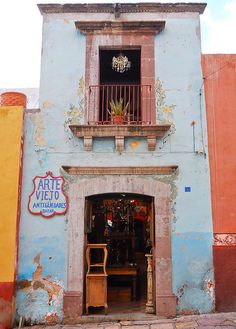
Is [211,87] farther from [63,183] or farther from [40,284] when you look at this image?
[40,284]

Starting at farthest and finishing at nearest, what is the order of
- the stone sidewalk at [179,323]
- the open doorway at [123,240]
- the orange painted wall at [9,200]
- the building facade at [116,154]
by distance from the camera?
the open doorway at [123,240] → the building facade at [116,154] → the orange painted wall at [9,200] → the stone sidewalk at [179,323]

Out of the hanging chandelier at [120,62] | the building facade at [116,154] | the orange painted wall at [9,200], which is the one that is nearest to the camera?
the orange painted wall at [9,200]

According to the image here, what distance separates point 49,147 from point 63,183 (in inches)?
32.3

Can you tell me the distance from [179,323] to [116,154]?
3418 millimetres

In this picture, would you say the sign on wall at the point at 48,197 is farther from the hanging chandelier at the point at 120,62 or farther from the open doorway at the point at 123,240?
the hanging chandelier at the point at 120,62

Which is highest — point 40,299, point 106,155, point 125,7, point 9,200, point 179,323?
point 125,7

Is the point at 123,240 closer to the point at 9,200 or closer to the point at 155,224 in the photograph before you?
the point at 155,224

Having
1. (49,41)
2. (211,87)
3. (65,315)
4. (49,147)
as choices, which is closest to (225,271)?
(65,315)

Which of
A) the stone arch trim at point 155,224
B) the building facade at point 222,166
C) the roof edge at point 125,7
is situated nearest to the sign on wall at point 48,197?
the stone arch trim at point 155,224

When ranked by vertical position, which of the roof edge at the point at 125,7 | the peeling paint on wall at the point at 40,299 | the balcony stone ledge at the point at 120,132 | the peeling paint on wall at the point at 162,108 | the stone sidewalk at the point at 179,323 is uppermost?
the roof edge at the point at 125,7

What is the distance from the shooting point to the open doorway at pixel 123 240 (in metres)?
9.48

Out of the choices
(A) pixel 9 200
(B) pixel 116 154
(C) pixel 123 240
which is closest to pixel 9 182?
(A) pixel 9 200

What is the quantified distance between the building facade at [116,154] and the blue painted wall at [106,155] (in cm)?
2

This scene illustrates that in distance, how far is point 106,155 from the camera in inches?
301
